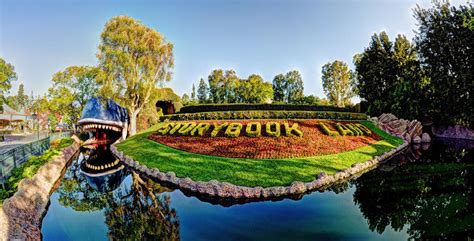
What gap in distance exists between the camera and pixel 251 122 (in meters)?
17.5

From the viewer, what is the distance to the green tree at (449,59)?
2361 cm

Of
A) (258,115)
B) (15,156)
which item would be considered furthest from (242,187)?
(258,115)

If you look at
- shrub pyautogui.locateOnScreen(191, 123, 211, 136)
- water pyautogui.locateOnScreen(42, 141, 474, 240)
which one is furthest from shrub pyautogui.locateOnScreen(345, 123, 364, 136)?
shrub pyautogui.locateOnScreen(191, 123, 211, 136)

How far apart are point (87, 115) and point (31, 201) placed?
A: 13146 millimetres

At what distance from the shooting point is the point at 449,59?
82.9 ft

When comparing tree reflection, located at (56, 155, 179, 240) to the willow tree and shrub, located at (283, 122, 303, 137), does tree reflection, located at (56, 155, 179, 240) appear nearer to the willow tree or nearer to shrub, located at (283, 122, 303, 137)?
shrub, located at (283, 122, 303, 137)

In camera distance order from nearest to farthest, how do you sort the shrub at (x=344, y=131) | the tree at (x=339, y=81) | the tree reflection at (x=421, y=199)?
the tree reflection at (x=421, y=199), the shrub at (x=344, y=131), the tree at (x=339, y=81)

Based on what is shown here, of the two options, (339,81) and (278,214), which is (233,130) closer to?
(278,214)

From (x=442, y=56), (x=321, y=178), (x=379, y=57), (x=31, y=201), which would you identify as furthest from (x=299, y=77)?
(x=31, y=201)

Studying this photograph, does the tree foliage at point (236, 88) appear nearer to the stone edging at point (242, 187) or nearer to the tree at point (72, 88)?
the tree at point (72, 88)

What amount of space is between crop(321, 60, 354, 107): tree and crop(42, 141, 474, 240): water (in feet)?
140

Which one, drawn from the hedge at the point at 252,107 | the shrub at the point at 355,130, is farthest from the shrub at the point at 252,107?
the shrub at the point at 355,130

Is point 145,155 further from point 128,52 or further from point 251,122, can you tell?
point 128,52

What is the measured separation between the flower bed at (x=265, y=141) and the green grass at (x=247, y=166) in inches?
22.8
